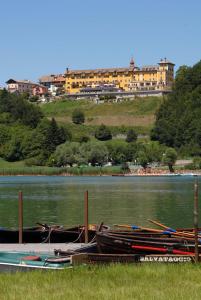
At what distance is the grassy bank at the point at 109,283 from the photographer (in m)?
18.6

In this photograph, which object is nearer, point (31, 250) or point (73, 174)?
point (31, 250)

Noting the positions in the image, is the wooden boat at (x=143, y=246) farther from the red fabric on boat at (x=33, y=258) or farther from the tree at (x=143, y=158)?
the tree at (x=143, y=158)

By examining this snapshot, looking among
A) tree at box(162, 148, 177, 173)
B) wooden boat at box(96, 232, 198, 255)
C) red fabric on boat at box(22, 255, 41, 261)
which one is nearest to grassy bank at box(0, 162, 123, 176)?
tree at box(162, 148, 177, 173)

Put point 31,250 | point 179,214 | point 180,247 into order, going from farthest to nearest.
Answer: point 179,214
point 31,250
point 180,247

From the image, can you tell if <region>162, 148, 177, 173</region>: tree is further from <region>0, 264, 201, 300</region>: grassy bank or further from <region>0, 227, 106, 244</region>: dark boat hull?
<region>0, 264, 201, 300</region>: grassy bank

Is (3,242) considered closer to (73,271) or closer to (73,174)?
(73,271)

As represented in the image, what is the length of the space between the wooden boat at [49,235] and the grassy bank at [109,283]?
29.2ft

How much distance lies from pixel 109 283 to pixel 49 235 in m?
11.2

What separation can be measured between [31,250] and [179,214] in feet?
101

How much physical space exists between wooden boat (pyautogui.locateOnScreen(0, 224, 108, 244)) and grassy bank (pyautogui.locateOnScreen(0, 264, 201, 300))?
29.2ft

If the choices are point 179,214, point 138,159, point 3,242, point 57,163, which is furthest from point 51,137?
point 3,242

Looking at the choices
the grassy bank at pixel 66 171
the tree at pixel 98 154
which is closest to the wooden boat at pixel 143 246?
the grassy bank at pixel 66 171

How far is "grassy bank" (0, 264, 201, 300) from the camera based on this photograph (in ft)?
61.2

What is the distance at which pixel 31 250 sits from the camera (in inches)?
1097
